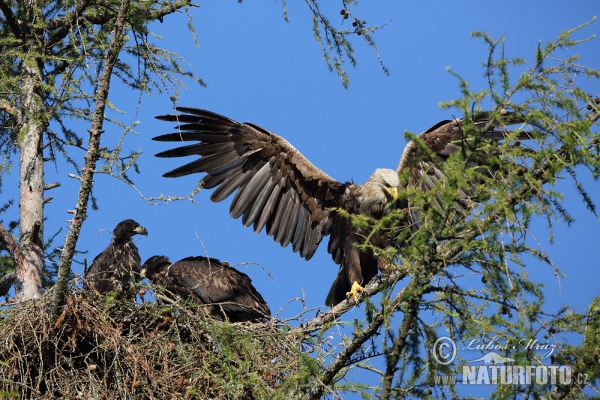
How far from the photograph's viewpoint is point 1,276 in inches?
371

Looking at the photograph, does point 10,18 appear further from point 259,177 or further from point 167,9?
point 259,177

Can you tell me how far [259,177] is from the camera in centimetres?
964

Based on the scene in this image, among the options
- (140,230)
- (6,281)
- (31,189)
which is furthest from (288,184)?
(6,281)

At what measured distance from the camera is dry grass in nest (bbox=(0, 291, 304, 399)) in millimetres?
6602

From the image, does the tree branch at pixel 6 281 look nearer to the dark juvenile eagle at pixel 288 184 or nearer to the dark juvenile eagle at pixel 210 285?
the dark juvenile eagle at pixel 210 285

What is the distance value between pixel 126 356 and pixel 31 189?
256cm

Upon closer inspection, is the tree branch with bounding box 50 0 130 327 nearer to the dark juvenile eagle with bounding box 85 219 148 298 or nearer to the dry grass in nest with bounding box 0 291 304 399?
the dry grass in nest with bounding box 0 291 304 399

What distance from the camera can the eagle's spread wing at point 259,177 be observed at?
9398 millimetres

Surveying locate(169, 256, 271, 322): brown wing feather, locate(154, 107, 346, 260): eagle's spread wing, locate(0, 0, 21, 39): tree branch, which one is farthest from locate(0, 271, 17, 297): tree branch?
locate(0, 0, 21, 39): tree branch

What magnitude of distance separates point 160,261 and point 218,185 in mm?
1372

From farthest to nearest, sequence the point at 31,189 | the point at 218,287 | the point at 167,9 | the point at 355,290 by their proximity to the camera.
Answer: the point at 167,9 → the point at 218,287 → the point at 355,290 → the point at 31,189

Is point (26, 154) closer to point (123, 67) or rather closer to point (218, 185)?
point (123, 67)

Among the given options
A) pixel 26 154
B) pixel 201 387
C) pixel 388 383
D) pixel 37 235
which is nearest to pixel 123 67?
pixel 26 154

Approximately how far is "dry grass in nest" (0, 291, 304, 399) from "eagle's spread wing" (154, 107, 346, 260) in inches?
96.5
